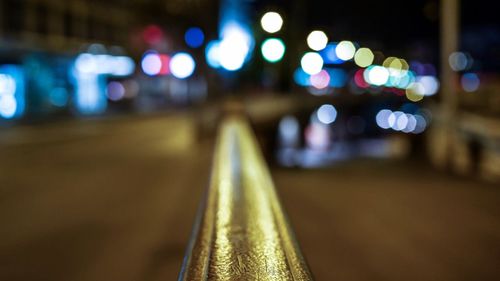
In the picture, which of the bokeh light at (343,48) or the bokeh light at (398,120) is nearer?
the bokeh light at (343,48)

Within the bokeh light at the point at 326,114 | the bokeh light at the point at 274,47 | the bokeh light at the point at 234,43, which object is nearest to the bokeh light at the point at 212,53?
the bokeh light at the point at 234,43

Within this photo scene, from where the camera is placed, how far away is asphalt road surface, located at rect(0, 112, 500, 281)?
610cm

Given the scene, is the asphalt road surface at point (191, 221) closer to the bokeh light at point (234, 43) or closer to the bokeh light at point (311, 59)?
the bokeh light at point (234, 43)

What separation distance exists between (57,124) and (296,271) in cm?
3146

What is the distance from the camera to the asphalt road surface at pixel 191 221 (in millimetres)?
6098

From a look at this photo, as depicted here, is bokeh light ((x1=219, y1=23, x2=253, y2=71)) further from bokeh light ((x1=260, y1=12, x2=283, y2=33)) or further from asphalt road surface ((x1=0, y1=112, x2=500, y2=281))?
asphalt road surface ((x1=0, y1=112, x2=500, y2=281))

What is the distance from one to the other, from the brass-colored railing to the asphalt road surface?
72 cm

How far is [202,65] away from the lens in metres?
Answer: 23.1

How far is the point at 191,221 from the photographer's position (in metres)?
8.48

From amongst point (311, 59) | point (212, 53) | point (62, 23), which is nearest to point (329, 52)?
point (311, 59)

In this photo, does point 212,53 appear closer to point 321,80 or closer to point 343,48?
point 343,48

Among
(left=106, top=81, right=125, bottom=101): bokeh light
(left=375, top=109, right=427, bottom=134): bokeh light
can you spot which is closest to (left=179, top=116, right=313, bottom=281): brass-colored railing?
(left=375, top=109, right=427, bottom=134): bokeh light

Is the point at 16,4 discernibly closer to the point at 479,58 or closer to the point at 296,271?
the point at 479,58

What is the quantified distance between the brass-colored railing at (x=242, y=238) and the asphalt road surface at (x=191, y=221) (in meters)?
0.72
